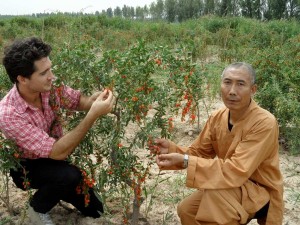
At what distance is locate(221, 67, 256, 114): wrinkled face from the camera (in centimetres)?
254

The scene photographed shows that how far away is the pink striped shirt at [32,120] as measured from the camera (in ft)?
8.29

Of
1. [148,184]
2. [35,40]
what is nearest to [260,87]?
[148,184]

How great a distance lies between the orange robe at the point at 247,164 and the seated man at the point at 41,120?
800 millimetres

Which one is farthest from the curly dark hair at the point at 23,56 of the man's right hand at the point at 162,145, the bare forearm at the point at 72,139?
the man's right hand at the point at 162,145

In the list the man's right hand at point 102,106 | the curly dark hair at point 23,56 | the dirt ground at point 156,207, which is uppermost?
the curly dark hair at point 23,56

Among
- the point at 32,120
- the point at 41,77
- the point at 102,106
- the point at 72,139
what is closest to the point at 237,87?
the point at 102,106

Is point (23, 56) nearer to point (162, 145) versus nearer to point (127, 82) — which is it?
point (127, 82)

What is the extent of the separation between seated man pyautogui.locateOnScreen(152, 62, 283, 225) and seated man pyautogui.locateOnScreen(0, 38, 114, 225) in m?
0.62

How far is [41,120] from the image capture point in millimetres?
2719

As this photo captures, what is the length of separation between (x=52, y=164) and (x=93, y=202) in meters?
0.56

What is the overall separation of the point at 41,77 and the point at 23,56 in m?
0.18

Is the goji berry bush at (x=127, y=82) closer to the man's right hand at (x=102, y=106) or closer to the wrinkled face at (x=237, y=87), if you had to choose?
the man's right hand at (x=102, y=106)

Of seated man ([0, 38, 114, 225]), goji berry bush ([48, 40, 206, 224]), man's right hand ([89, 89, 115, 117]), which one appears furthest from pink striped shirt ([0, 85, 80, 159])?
man's right hand ([89, 89, 115, 117])

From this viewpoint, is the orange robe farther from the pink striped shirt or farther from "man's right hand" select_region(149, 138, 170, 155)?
the pink striped shirt
